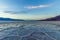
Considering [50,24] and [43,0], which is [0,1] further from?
[50,24]

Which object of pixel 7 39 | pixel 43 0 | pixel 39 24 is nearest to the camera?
pixel 7 39

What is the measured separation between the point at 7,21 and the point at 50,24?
90cm

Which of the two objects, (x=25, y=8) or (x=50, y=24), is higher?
(x=25, y=8)

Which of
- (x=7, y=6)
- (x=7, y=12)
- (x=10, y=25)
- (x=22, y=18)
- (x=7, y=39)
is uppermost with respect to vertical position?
(x=7, y=6)

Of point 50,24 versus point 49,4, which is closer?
point 49,4

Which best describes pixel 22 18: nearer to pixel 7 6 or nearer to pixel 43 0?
pixel 7 6

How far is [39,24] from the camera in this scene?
1.78m

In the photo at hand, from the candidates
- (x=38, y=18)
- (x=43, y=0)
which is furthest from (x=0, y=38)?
(x=43, y=0)

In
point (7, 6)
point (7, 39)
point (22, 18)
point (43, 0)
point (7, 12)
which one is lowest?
point (7, 39)

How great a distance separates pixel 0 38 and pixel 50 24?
3.54ft

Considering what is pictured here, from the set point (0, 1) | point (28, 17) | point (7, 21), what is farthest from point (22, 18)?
point (0, 1)

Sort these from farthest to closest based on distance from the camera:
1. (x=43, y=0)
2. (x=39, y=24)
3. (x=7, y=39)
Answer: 1. (x=39, y=24)
2. (x=43, y=0)
3. (x=7, y=39)

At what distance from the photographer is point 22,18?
5.60 feet

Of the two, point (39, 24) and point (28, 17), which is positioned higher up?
point (28, 17)
